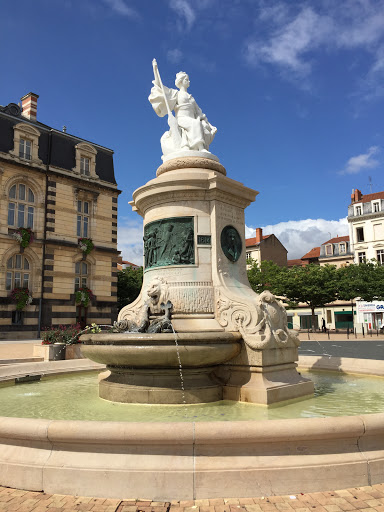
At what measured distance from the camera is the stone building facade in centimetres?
3406

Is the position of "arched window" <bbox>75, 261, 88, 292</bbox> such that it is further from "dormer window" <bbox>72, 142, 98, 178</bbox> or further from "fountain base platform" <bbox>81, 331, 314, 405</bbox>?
"fountain base platform" <bbox>81, 331, 314, 405</bbox>

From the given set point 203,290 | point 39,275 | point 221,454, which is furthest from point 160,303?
point 39,275

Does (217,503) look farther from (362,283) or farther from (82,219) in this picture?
(362,283)

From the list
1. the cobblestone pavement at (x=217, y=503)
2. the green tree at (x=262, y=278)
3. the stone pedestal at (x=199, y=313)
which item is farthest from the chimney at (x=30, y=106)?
the cobblestone pavement at (x=217, y=503)

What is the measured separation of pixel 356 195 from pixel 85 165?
41.3 meters

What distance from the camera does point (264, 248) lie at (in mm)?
68438

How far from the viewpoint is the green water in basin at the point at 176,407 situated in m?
6.27

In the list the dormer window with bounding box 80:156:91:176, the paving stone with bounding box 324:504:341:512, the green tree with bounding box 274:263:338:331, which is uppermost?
the dormer window with bounding box 80:156:91:176

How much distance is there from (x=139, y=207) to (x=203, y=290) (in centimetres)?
274

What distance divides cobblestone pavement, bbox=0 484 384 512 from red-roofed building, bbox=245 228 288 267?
204 ft

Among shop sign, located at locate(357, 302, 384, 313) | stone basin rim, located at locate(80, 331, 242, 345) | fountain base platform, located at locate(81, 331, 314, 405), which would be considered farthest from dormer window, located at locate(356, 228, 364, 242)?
stone basin rim, located at locate(80, 331, 242, 345)

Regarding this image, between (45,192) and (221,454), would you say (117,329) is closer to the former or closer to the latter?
(221,454)

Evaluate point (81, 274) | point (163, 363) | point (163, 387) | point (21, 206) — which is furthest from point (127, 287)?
point (163, 363)

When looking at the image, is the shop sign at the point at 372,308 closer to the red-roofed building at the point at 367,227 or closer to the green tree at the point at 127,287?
the red-roofed building at the point at 367,227
